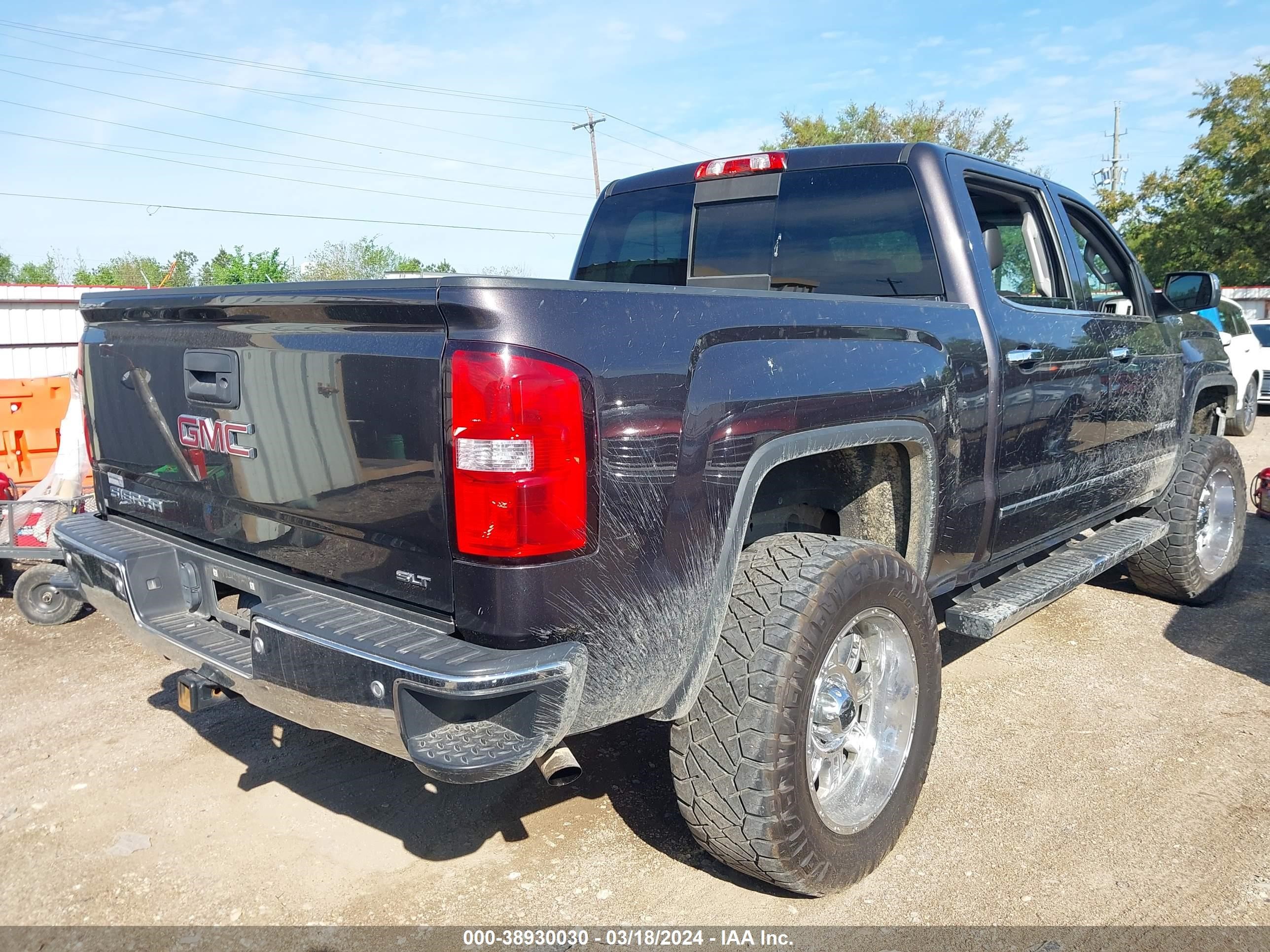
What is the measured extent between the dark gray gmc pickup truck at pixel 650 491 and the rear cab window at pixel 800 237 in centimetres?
1

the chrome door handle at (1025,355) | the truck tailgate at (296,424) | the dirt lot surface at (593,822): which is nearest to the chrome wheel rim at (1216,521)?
the dirt lot surface at (593,822)

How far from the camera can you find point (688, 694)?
2465mm

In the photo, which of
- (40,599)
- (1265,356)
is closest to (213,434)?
(40,599)

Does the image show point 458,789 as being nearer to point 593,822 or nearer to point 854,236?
point 593,822

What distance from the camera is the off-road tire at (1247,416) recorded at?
11.4m

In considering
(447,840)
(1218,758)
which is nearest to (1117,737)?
(1218,758)

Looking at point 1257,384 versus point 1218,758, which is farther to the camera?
point 1257,384

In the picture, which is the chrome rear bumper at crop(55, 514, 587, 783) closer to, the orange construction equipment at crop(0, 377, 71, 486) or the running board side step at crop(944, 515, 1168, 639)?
the running board side step at crop(944, 515, 1168, 639)

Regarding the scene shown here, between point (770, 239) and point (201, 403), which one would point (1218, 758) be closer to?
point (770, 239)

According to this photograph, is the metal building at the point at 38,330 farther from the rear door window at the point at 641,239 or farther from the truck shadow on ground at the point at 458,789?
the truck shadow on ground at the point at 458,789

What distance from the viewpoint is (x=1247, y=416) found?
43.4 ft

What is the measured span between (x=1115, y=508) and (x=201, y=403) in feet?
13.3

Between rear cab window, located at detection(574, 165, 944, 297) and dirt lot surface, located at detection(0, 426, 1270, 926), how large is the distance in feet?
6.03

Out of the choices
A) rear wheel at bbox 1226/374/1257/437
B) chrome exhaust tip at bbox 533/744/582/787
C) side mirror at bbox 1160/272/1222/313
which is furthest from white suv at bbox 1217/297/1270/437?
chrome exhaust tip at bbox 533/744/582/787
